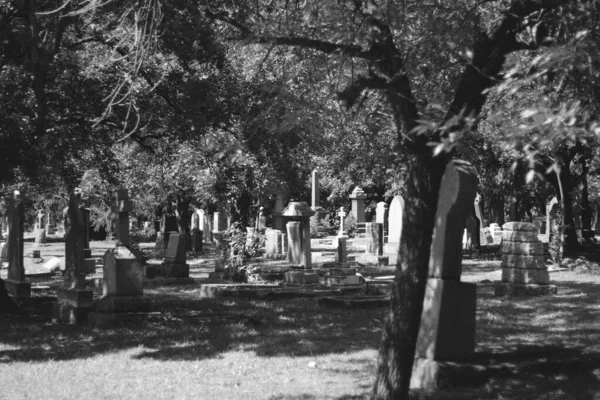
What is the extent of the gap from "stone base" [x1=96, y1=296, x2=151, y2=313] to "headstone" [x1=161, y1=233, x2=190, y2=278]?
8.63 meters

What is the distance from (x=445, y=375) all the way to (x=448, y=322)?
51 cm

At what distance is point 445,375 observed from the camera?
7.76 m

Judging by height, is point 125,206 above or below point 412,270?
above

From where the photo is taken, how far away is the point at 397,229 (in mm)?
26812

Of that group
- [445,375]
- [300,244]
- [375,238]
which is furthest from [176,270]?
[445,375]

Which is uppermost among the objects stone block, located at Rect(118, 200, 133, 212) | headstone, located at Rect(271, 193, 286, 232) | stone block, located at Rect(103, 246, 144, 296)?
headstone, located at Rect(271, 193, 286, 232)

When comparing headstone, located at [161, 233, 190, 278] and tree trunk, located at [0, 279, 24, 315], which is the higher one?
headstone, located at [161, 233, 190, 278]

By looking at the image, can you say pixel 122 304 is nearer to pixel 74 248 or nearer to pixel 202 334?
pixel 74 248

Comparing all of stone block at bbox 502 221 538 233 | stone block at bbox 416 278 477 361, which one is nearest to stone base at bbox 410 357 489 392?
stone block at bbox 416 278 477 361

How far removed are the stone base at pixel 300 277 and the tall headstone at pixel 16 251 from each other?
564cm

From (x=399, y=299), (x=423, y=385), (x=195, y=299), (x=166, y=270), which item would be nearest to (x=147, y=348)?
(x=423, y=385)

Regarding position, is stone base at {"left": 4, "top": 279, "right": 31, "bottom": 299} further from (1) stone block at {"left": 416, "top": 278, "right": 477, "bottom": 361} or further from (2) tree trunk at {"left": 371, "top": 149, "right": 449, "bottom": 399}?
(2) tree trunk at {"left": 371, "top": 149, "right": 449, "bottom": 399}

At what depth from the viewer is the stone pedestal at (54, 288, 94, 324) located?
41.9 ft

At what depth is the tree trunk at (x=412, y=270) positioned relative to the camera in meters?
6.54
